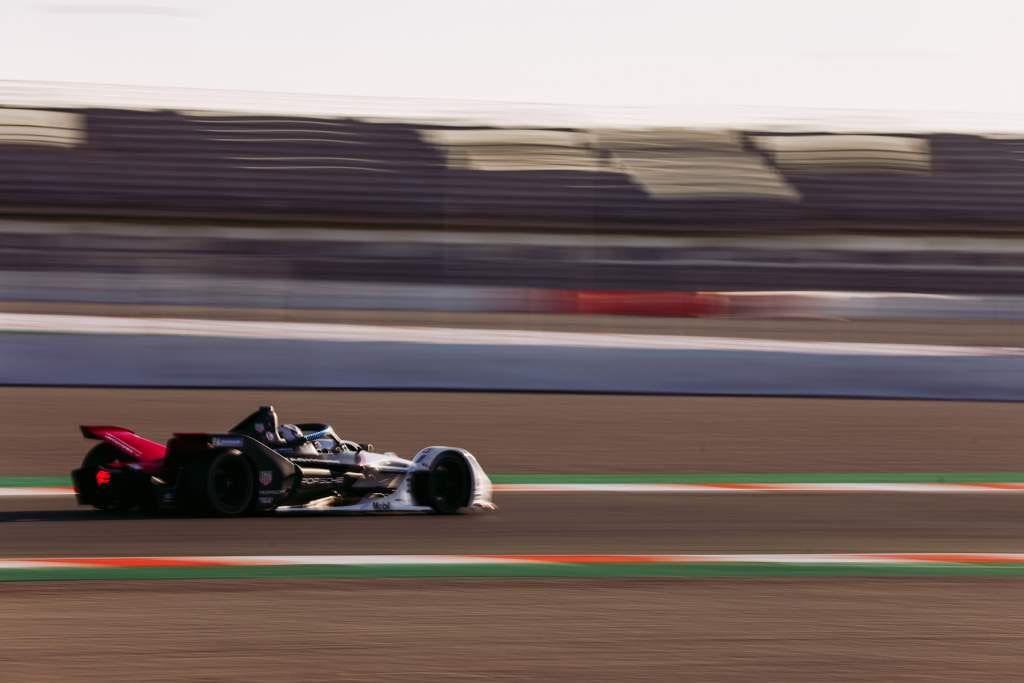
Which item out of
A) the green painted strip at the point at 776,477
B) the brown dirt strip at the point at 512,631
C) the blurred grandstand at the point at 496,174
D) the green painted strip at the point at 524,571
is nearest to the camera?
the brown dirt strip at the point at 512,631

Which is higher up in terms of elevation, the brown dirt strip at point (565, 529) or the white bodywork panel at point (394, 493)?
the white bodywork panel at point (394, 493)

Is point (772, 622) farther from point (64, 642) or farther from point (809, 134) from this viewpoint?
point (809, 134)

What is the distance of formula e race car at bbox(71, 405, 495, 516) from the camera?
23.1 ft

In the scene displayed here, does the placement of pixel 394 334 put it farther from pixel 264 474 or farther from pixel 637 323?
pixel 264 474

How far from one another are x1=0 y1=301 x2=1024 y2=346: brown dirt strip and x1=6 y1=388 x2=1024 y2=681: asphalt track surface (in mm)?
3184

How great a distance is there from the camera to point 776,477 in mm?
9898

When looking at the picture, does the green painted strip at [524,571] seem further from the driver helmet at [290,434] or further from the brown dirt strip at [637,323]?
the brown dirt strip at [637,323]

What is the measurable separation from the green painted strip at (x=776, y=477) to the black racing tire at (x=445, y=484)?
1689mm

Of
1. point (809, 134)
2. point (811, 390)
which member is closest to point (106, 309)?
point (811, 390)

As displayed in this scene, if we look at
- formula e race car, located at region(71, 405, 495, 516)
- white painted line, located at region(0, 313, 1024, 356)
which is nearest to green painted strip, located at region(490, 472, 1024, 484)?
formula e race car, located at region(71, 405, 495, 516)

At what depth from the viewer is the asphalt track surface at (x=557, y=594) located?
441 cm

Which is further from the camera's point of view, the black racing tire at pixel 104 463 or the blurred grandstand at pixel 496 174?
the blurred grandstand at pixel 496 174

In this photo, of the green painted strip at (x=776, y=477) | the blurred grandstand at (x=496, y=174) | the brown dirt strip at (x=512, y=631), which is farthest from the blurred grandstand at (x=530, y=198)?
the brown dirt strip at (x=512, y=631)

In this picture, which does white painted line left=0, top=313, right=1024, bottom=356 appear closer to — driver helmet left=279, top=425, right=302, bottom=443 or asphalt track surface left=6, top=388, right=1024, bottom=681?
asphalt track surface left=6, top=388, right=1024, bottom=681
